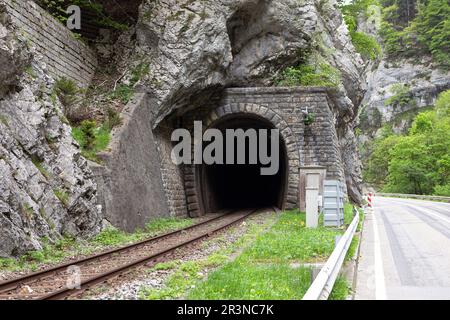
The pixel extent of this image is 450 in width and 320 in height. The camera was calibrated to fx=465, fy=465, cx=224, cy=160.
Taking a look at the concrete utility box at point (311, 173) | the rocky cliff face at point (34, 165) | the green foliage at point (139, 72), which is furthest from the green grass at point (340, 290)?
the green foliage at point (139, 72)

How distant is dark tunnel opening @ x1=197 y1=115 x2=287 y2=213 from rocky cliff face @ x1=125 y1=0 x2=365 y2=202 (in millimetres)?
2584

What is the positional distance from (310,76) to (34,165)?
568 inches

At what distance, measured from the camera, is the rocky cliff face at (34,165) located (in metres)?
8.48

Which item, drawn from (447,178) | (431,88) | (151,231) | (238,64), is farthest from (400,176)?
(151,231)

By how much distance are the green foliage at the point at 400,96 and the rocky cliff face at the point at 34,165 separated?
2169 inches

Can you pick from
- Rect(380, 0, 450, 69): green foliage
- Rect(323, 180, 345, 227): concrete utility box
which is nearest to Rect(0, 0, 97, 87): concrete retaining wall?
Rect(323, 180, 345, 227): concrete utility box

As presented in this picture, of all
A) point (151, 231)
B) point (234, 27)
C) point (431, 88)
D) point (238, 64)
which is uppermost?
point (431, 88)

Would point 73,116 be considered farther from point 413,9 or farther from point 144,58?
point 413,9

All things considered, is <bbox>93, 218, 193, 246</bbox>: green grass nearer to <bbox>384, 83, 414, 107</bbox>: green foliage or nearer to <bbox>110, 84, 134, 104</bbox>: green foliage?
<bbox>110, 84, 134, 104</bbox>: green foliage

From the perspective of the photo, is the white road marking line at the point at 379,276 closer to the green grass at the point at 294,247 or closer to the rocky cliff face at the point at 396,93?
the green grass at the point at 294,247

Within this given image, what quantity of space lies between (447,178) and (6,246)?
131 ft

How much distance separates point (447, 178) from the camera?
40500 millimetres

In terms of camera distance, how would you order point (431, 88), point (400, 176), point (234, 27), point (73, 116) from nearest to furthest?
point (73, 116)
point (234, 27)
point (400, 176)
point (431, 88)

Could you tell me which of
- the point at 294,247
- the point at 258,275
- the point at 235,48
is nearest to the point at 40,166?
the point at 294,247
